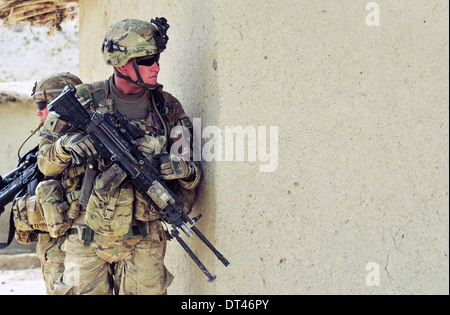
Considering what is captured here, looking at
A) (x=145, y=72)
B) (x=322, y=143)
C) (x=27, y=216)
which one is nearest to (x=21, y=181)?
(x=27, y=216)

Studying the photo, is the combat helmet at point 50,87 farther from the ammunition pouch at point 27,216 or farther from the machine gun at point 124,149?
the machine gun at point 124,149

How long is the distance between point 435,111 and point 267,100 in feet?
3.29

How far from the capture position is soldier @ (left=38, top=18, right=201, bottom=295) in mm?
3275

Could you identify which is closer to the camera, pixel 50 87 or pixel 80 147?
pixel 80 147

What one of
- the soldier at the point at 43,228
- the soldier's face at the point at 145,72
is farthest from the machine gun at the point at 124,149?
the soldier at the point at 43,228

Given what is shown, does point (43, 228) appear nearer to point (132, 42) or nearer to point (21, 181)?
point (21, 181)

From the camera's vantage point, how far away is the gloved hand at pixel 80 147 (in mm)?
3143

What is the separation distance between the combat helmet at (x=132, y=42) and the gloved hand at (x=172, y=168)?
0.39 metres

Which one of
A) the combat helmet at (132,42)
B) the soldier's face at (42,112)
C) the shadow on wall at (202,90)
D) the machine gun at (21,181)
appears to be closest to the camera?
the combat helmet at (132,42)

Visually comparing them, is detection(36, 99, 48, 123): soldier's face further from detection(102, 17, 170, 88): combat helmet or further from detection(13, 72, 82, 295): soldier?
detection(102, 17, 170, 88): combat helmet

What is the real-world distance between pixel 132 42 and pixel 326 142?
3.79ft

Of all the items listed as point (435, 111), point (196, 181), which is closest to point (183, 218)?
point (196, 181)

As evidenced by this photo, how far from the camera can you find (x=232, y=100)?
332cm

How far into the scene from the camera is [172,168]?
3.24 metres
